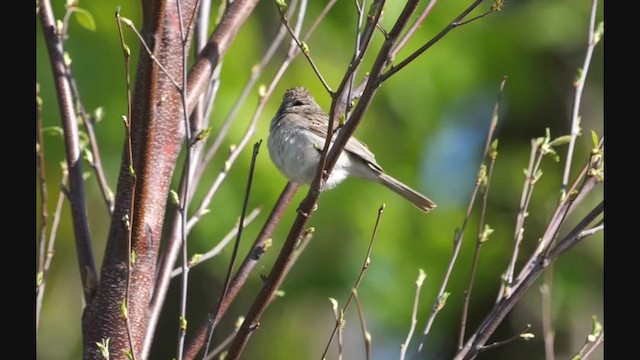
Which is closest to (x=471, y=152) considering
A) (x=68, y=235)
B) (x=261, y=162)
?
(x=261, y=162)

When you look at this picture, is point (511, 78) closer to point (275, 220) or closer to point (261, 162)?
point (261, 162)

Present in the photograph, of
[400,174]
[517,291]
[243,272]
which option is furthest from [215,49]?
[400,174]

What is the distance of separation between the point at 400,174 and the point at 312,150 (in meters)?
1.88

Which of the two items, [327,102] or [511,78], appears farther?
[511,78]

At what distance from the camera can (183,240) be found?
95.6 inches

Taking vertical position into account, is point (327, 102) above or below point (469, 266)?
above

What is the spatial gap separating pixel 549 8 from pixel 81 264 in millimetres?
5140

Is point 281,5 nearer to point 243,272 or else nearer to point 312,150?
point 243,272

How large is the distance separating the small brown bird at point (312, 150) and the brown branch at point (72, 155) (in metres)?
1.31

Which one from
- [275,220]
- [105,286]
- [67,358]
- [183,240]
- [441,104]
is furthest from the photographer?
[67,358]

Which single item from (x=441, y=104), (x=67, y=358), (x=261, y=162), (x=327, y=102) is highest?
(x=441, y=104)

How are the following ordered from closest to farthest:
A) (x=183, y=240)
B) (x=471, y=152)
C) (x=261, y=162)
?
(x=183, y=240), (x=261, y=162), (x=471, y=152)

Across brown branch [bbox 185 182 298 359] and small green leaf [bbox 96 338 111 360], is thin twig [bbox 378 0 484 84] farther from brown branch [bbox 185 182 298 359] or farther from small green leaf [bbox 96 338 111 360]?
small green leaf [bbox 96 338 111 360]

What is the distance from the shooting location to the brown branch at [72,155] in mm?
2969
